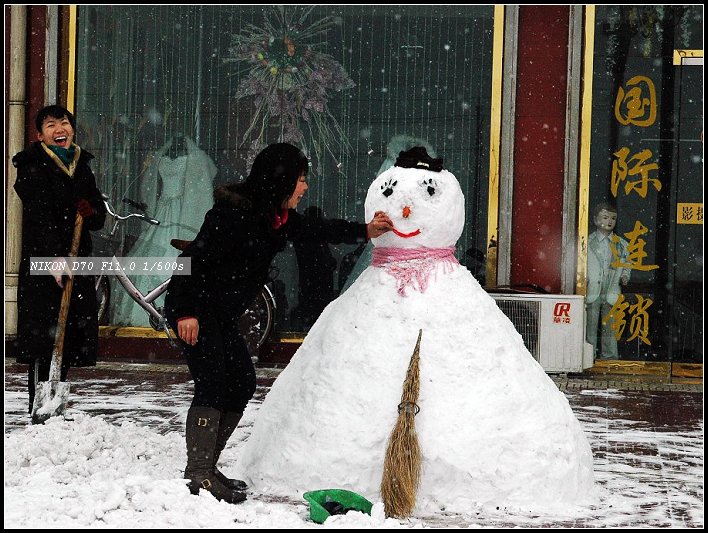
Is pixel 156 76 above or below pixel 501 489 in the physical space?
above

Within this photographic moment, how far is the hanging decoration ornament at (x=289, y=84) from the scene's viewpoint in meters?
10.4

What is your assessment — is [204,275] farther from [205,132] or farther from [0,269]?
[205,132]

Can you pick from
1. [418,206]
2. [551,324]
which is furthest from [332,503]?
[551,324]

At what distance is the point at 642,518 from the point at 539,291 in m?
5.01

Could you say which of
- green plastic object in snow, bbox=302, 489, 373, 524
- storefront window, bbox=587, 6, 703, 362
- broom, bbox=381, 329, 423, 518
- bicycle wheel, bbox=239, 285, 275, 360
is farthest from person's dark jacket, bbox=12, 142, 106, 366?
storefront window, bbox=587, 6, 703, 362

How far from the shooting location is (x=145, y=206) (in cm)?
1067

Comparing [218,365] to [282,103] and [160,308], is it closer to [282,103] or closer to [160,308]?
[160,308]

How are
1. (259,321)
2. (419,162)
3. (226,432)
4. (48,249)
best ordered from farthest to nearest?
1. (259,321)
2. (48,249)
3. (419,162)
4. (226,432)

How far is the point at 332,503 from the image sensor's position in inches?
189

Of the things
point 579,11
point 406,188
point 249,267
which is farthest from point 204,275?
point 579,11

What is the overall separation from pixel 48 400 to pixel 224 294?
2311 mm

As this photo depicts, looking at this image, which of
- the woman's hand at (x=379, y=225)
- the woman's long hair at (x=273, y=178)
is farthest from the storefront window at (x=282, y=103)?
the woman's long hair at (x=273, y=178)

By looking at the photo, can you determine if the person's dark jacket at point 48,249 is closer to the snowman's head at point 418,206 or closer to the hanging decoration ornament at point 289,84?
the snowman's head at point 418,206

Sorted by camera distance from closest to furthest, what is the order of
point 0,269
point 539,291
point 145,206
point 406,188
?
1. point 406,188
2. point 0,269
3. point 539,291
4. point 145,206
